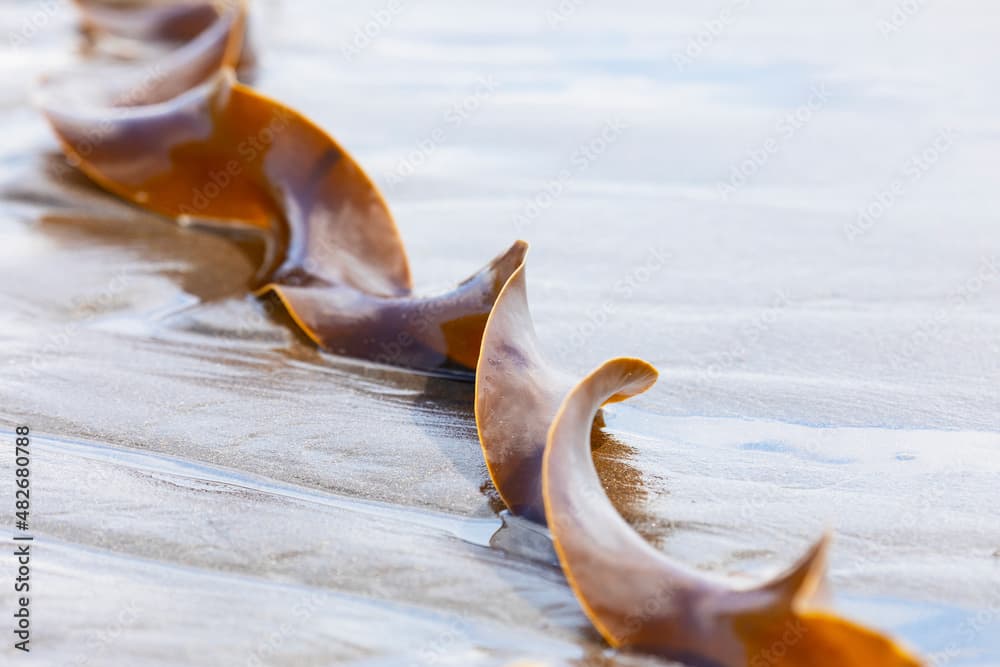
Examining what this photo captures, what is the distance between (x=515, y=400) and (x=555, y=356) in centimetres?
46

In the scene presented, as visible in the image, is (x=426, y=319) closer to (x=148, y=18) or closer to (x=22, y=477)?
(x=22, y=477)

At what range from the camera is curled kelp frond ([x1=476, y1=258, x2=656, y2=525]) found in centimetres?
138

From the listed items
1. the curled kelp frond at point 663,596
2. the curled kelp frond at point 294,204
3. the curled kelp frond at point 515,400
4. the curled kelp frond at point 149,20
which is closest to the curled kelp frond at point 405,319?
the curled kelp frond at point 294,204

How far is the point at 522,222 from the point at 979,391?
42.7 inches

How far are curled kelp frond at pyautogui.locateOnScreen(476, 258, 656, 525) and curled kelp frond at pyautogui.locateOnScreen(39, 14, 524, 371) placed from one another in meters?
0.17

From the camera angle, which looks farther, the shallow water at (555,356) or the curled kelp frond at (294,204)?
the curled kelp frond at (294,204)

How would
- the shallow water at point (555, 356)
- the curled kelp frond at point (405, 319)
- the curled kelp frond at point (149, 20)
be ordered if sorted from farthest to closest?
the curled kelp frond at point (149, 20)
the curled kelp frond at point (405, 319)
the shallow water at point (555, 356)

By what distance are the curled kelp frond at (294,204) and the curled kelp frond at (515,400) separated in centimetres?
17

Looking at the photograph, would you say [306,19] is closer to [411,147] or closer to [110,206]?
[411,147]

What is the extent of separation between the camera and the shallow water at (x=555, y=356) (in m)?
1.23

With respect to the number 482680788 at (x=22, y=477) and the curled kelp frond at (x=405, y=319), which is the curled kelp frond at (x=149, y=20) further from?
the number 482680788 at (x=22, y=477)

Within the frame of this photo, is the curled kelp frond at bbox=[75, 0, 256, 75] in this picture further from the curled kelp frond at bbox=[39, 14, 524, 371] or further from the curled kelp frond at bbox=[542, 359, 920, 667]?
the curled kelp frond at bbox=[542, 359, 920, 667]

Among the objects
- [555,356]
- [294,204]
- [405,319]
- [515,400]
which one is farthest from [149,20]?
[515,400]

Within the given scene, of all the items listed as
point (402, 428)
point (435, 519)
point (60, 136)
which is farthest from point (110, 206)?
point (435, 519)
